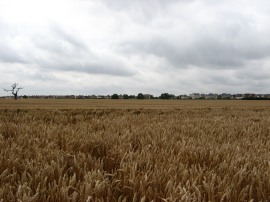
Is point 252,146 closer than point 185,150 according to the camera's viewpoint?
No

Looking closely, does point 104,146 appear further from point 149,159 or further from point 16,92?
point 16,92

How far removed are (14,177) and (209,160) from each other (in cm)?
219

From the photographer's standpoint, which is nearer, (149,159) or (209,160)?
(149,159)

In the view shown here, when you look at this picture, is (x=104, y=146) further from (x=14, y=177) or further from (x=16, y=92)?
(x=16, y=92)

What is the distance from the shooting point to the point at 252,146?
4.75 metres

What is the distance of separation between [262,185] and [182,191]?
0.91 metres

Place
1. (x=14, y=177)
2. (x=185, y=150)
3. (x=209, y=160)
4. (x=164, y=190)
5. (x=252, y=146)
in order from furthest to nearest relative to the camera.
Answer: (x=252, y=146)
(x=185, y=150)
(x=209, y=160)
(x=14, y=177)
(x=164, y=190)

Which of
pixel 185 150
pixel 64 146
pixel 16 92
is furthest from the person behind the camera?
pixel 16 92

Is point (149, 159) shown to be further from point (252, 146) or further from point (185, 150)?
point (252, 146)

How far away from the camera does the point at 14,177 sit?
2.41 m

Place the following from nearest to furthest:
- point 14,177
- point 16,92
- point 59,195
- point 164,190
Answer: point 59,195 < point 164,190 < point 14,177 < point 16,92

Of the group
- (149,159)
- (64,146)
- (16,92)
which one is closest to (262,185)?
(149,159)

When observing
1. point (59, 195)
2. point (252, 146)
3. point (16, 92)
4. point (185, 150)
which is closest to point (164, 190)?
point (59, 195)

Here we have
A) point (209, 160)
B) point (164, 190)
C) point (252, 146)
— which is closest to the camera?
point (164, 190)
